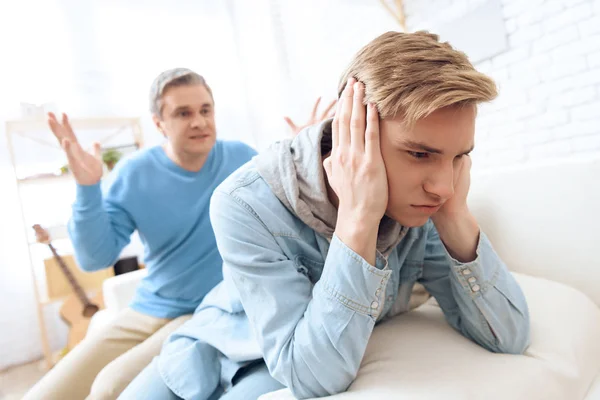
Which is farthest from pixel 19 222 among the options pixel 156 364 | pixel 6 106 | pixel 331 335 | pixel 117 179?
pixel 331 335

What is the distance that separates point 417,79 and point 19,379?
9.18ft

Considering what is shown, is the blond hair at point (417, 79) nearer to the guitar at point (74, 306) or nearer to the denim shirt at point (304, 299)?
the denim shirt at point (304, 299)

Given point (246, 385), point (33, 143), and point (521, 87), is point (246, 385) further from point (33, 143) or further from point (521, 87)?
point (33, 143)

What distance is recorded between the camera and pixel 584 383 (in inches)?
29.3

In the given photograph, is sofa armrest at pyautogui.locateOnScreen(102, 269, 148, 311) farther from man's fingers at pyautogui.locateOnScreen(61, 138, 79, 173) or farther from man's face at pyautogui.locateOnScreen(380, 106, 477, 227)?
man's face at pyautogui.locateOnScreen(380, 106, 477, 227)

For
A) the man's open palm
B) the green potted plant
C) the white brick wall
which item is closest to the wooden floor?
the green potted plant

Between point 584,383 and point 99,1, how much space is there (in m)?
3.29

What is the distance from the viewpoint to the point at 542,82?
1572mm

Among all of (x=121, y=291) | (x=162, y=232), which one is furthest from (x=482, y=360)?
(x=121, y=291)

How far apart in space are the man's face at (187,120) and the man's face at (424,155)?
2.75ft

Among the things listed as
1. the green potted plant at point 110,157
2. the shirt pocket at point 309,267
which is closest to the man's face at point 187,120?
the shirt pocket at point 309,267

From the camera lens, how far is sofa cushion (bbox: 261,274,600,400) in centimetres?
61

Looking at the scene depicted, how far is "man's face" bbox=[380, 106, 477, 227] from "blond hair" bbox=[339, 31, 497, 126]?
18 mm

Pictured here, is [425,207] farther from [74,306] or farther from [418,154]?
[74,306]
